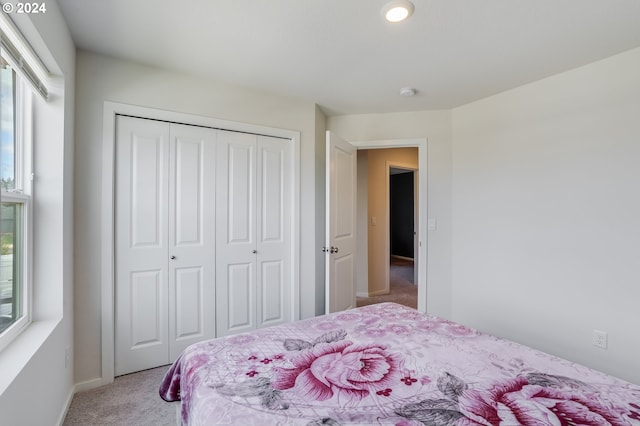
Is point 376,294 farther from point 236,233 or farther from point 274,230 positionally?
point 236,233

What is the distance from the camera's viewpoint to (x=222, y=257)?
2.59m

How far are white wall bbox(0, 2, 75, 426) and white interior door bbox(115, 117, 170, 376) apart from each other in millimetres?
316

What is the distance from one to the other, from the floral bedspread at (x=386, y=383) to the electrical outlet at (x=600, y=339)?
1285 mm

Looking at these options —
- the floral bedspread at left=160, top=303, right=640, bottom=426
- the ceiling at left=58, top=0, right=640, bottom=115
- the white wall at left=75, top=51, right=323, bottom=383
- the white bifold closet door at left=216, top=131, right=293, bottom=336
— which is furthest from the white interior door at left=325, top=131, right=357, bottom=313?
the floral bedspread at left=160, top=303, right=640, bottom=426

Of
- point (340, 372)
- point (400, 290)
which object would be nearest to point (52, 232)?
point (340, 372)

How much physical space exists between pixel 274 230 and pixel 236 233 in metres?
0.36

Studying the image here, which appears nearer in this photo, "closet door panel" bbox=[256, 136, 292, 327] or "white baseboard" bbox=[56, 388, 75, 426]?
"white baseboard" bbox=[56, 388, 75, 426]

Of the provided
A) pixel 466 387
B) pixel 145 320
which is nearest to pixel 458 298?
pixel 466 387

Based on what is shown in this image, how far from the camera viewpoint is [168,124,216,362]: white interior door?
239 centimetres

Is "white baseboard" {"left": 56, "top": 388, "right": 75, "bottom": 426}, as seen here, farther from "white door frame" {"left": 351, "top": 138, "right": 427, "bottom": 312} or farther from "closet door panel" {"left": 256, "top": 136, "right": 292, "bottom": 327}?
"white door frame" {"left": 351, "top": 138, "right": 427, "bottom": 312}

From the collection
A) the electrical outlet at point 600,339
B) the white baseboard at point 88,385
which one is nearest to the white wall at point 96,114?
the white baseboard at point 88,385

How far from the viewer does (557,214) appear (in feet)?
7.80

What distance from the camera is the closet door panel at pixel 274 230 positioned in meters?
2.78

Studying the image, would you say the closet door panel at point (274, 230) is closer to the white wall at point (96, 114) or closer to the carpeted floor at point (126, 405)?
the white wall at point (96, 114)
